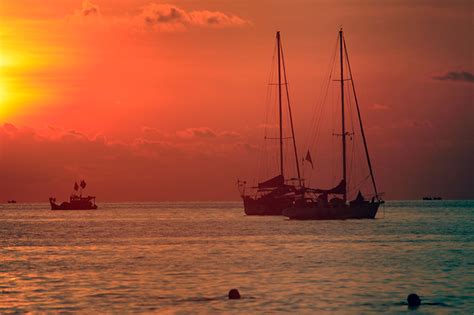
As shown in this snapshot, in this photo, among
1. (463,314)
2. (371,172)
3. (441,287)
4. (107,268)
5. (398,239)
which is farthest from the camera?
(371,172)

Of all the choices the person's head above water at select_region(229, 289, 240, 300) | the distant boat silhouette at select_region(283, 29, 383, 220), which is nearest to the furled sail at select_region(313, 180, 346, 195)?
the distant boat silhouette at select_region(283, 29, 383, 220)

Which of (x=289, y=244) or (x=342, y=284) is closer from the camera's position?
(x=342, y=284)

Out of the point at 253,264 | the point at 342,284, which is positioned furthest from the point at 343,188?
the point at 342,284

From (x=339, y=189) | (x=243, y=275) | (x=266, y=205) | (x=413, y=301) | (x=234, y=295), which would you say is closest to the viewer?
(x=413, y=301)

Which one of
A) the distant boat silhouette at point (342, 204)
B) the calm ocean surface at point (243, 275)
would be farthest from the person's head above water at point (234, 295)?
the distant boat silhouette at point (342, 204)

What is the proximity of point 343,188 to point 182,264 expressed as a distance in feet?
209

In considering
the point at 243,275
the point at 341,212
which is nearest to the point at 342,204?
the point at 341,212

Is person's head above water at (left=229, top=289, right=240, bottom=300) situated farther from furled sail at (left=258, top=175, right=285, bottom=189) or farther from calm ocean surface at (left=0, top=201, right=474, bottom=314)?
furled sail at (left=258, top=175, right=285, bottom=189)

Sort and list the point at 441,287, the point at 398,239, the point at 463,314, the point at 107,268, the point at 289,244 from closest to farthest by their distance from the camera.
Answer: the point at 463,314, the point at 441,287, the point at 107,268, the point at 289,244, the point at 398,239

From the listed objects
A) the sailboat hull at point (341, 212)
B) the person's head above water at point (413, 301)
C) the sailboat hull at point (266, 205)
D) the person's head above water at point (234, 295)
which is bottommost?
the person's head above water at point (413, 301)

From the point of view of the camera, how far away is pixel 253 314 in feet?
139

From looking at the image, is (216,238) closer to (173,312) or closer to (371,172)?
(371,172)

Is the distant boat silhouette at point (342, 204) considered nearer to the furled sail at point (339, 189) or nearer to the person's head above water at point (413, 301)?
the furled sail at point (339, 189)

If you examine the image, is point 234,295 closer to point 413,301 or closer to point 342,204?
point 413,301
